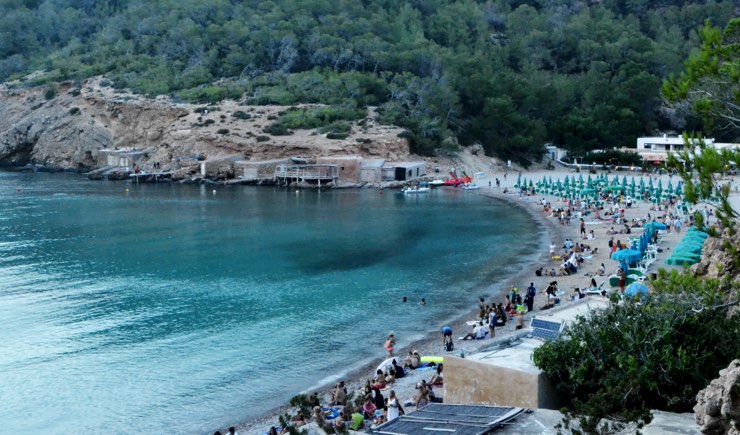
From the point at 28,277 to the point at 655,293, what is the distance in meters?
27.8

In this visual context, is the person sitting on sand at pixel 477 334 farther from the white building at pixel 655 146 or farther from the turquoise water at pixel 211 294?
the white building at pixel 655 146

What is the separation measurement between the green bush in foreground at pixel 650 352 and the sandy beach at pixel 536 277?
117 inches

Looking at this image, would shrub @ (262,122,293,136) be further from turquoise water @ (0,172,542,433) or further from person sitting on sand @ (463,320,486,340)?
person sitting on sand @ (463,320,486,340)

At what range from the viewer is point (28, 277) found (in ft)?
117

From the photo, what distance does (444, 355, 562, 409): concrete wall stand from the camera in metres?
15.3

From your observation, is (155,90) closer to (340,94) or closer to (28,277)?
(340,94)

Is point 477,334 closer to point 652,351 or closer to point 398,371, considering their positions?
point 398,371

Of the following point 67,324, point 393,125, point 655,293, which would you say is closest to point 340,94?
point 393,125

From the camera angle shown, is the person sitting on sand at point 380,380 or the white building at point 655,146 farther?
the white building at point 655,146

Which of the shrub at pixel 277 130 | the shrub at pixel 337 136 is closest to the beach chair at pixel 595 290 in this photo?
the shrub at pixel 337 136

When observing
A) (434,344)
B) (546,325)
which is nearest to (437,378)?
(546,325)

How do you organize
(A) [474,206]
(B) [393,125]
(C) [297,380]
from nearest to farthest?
(C) [297,380] → (A) [474,206] → (B) [393,125]

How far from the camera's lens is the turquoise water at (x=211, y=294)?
73.5ft

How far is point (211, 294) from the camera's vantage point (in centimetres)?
3262
